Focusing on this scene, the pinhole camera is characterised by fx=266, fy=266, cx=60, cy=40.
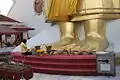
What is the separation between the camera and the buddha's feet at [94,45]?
18.9ft

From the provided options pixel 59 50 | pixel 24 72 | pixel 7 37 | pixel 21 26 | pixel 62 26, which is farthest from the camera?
pixel 7 37

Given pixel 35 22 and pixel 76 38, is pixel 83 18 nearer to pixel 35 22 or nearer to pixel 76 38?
pixel 76 38

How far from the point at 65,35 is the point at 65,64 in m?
1.26

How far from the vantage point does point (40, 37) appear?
24.0 feet

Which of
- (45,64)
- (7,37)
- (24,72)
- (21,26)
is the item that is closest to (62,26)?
(45,64)

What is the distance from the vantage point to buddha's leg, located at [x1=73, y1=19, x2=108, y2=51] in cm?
582

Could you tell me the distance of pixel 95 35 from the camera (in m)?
5.99

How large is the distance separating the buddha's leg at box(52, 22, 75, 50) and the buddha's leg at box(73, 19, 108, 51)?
41 cm

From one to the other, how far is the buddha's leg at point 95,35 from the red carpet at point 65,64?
0.57 meters

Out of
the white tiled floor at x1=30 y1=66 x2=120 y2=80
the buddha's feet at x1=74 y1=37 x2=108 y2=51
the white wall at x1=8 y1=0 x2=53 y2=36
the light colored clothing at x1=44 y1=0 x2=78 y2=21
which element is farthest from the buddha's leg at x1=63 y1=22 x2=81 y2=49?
the white wall at x1=8 y1=0 x2=53 y2=36

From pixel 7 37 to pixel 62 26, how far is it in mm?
8846

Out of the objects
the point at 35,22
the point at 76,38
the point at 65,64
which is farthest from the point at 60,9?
the point at 35,22

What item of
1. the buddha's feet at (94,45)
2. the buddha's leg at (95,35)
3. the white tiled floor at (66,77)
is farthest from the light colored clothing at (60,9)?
the white tiled floor at (66,77)

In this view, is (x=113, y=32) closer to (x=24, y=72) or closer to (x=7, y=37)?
(x=24, y=72)
